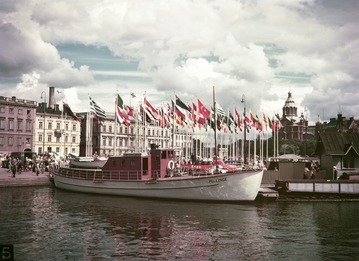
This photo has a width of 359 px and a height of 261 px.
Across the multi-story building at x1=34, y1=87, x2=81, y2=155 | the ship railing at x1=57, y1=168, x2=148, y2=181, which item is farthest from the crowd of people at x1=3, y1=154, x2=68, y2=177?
the multi-story building at x1=34, y1=87, x2=81, y2=155

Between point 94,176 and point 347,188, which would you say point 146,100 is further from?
point 347,188

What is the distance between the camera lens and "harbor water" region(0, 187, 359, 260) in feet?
58.9

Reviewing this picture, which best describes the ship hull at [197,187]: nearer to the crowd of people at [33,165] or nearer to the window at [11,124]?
the crowd of people at [33,165]

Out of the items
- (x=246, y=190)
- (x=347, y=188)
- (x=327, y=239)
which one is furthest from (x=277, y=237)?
(x=347, y=188)

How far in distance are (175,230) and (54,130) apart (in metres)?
85.4

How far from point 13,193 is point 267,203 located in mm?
23988

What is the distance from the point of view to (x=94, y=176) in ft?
129

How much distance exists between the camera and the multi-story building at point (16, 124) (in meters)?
86.2

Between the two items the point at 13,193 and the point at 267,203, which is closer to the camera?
the point at 267,203

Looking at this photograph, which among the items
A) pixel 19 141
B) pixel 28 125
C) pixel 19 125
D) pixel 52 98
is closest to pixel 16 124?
pixel 19 125

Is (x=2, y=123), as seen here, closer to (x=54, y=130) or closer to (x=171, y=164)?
(x=54, y=130)

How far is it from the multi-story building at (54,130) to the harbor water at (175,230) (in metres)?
67.4

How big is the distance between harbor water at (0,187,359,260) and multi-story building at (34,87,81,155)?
67.4m

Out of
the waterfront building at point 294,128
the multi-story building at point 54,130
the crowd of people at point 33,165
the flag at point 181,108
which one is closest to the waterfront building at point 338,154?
the flag at point 181,108
